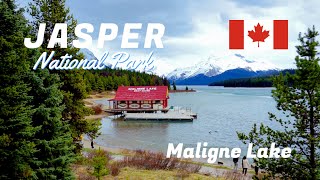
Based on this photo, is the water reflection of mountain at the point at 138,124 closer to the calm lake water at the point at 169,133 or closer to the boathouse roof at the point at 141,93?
the calm lake water at the point at 169,133

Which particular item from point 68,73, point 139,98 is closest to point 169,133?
point 139,98

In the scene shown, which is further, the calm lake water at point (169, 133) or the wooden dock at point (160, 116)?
the wooden dock at point (160, 116)

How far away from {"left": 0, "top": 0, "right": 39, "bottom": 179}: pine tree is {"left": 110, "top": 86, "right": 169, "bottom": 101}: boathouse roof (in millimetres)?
60039

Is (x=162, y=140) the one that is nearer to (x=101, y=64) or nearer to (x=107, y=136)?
(x=107, y=136)

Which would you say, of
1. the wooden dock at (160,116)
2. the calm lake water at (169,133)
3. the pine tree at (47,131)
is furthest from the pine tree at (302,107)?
the wooden dock at (160,116)

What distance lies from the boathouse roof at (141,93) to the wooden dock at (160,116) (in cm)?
460

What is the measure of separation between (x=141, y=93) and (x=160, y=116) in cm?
900

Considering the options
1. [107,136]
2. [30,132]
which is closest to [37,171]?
[30,132]

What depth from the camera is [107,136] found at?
47.7 m

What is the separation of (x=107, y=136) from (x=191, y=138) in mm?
11433

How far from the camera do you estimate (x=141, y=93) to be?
73875 mm

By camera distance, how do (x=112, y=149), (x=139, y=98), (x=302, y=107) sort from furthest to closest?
1. (x=139, y=98)
2. (x=112, y=149)
3. (x=302, y=107)

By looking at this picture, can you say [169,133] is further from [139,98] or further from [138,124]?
[139,98]

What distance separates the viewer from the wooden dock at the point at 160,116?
6506 cm
